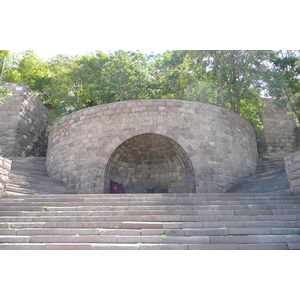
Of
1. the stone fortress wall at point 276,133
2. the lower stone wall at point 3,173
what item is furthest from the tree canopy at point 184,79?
the lower stone wall at point 3,173

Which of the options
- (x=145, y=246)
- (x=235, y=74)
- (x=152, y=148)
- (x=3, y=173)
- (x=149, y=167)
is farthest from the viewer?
(x=235, y=74)

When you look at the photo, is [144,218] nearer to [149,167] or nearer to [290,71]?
[149,167]

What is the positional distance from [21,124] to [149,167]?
28.7 feet

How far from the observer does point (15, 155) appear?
1594cm

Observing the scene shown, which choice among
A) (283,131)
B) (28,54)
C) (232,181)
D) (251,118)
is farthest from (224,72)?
(28,54)

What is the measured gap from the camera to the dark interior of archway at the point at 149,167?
1147 centimetres

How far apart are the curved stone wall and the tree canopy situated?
13.8 ft

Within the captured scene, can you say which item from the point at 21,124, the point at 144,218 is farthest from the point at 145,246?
the point at 21,124

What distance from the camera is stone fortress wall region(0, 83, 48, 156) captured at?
1606 cm

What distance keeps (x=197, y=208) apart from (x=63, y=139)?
807cm

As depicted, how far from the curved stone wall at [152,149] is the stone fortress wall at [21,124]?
4.91 metres

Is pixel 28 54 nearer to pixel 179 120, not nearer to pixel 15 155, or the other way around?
pixel 15 155

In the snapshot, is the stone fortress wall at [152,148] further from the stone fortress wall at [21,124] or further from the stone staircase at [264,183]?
the stone fortress wall at [21,124]

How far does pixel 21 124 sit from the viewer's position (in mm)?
16719
